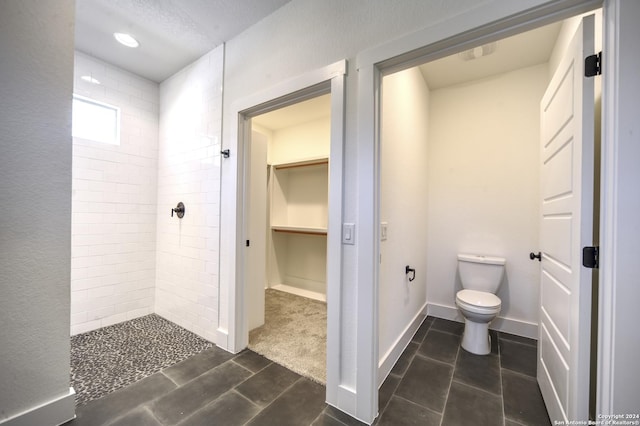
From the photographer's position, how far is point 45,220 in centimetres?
128

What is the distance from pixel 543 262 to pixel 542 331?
44 centimetres

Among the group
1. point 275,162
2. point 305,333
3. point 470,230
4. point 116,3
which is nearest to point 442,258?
point 470,230

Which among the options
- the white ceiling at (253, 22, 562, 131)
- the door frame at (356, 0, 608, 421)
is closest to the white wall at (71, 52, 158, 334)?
the white ceiling at (253, 22, 562, 131)

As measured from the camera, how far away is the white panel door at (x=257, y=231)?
2.46 metres

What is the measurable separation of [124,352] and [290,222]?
2.45 meters

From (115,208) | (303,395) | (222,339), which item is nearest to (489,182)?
(303,395)

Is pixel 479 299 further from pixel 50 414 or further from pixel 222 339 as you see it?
pixel 50 414

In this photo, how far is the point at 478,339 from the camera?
6.77 feet

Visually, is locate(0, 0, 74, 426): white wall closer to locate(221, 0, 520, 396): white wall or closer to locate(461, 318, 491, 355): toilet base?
locate(221, 0, 520, 396): white wall

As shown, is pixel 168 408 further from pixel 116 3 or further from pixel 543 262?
pixel 116 3

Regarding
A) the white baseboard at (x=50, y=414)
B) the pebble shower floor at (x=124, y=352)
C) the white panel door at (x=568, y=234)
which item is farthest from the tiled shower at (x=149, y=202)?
the white panel door at (x=568, y=234)

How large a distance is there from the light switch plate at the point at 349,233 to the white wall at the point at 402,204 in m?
0.28

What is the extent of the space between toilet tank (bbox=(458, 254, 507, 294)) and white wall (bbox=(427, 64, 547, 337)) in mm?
204

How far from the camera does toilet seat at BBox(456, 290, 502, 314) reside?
1.95 m
